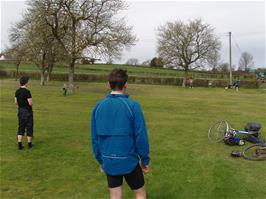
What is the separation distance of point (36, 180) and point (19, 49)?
43.4m

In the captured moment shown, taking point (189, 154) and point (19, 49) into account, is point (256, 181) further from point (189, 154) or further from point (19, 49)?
point (19, 49)

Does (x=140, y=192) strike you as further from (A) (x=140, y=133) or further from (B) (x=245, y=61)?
(B) (x=245, y=61)

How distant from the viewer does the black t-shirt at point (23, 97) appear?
29.7ft

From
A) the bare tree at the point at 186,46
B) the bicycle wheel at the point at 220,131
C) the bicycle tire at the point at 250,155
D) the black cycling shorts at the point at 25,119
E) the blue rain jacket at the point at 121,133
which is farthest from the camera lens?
the bare tree at the point at 186,46

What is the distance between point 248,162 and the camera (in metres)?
8.53

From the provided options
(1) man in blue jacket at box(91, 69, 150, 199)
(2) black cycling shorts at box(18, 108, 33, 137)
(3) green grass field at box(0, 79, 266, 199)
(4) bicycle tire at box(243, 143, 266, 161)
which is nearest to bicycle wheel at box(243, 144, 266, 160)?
(4) bicycle tire at box(243, 143, 266, 161)

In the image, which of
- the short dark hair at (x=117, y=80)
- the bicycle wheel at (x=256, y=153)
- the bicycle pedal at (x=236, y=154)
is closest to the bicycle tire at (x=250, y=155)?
the bicycle wheel at (x=256, y=153)

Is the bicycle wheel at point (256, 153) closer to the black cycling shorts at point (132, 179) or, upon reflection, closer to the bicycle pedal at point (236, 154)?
the bicycle pedal at point (236, 154)

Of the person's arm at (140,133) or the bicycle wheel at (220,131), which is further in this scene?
the bicycle wheel at (220,131)

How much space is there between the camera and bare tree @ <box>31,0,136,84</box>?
35062 mm

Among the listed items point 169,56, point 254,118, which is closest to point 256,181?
point 254,118

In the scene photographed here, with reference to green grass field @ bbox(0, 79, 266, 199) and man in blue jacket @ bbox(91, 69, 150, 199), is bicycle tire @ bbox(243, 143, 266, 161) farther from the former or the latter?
man in blue jacket @ bbox(91, 69, 150, 199)

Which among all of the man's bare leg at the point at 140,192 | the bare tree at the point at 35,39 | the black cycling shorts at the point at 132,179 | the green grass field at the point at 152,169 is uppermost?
the bare tree at the point at 35,39

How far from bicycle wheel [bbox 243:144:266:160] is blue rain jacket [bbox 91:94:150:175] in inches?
220
